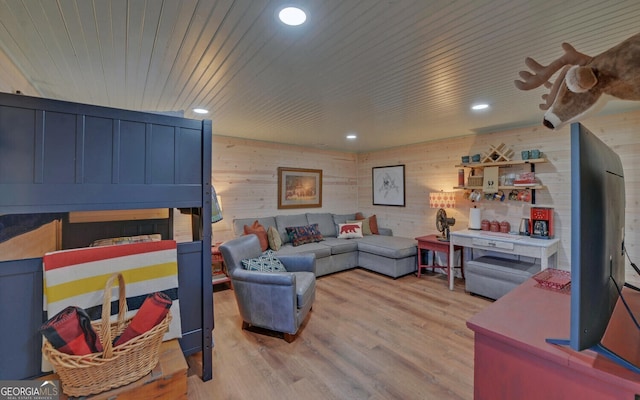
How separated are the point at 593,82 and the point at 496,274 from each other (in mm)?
3153

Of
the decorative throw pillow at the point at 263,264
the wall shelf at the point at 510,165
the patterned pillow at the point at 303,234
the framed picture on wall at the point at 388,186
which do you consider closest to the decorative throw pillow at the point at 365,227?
the framed picture on wall at the point at 388,186

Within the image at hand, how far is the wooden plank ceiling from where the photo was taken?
1.38 m

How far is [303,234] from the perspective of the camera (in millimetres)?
4625

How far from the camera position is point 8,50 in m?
1.74

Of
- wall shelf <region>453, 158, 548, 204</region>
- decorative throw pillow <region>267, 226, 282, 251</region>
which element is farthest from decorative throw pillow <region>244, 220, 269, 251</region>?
wall shelf <region>453, 158, 548, 204</region>

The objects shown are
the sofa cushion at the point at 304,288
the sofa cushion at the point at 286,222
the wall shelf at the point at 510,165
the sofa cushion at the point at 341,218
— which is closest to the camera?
the sofa cushion at the point at 304,288

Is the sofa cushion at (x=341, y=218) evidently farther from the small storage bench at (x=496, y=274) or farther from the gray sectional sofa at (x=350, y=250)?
the small storage bench at (x=496, y=274)

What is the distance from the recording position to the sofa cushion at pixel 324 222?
16.9 feet

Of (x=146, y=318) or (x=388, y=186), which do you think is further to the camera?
(x=388, y=186)

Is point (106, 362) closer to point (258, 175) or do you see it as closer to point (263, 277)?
point (263, 277)

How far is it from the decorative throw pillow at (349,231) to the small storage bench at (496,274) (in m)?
1.96

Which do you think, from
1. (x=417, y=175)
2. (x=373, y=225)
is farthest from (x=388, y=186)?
(x=373, y=225)

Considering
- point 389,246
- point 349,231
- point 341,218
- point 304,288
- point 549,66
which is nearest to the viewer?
point 549,66

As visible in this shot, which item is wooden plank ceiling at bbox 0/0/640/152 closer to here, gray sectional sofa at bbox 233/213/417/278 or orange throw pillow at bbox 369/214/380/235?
gray sectional sofa at bbox 233/213/417/278
